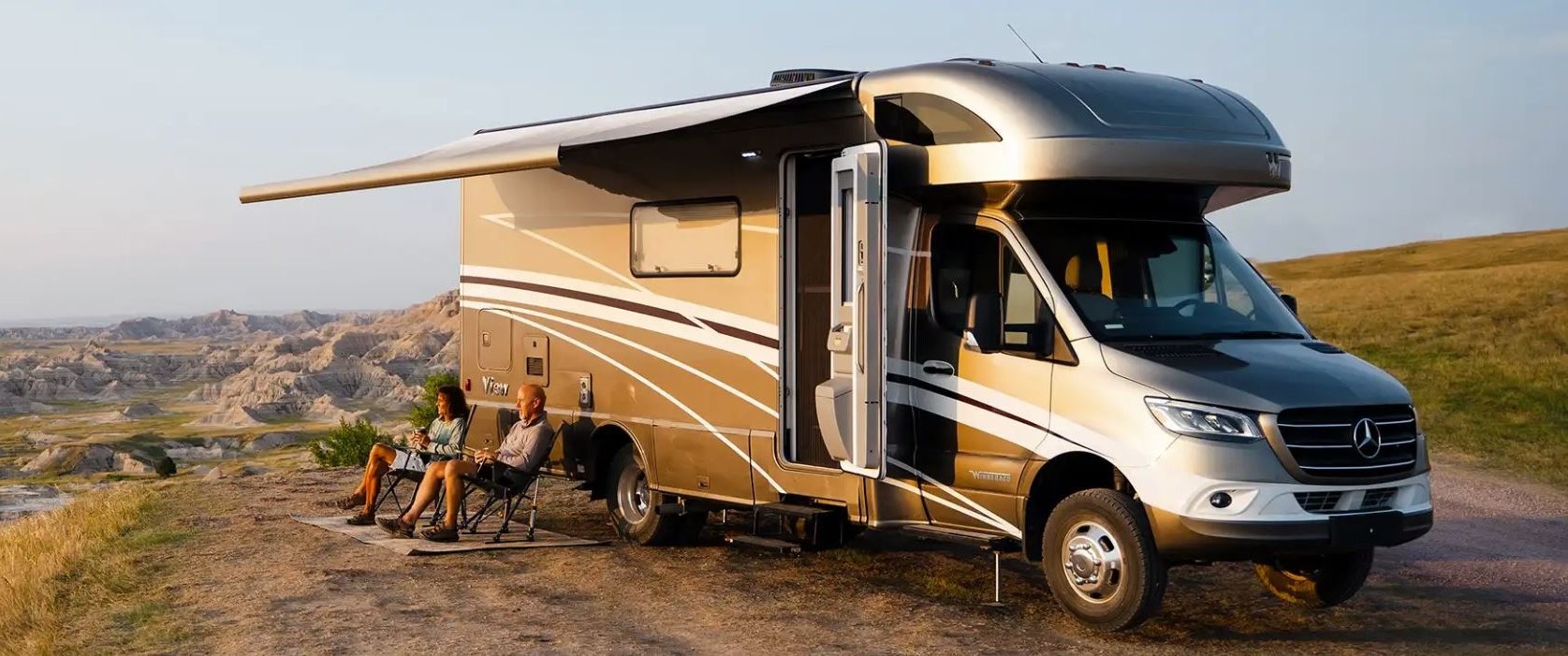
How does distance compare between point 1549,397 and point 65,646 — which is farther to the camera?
point 1549,397

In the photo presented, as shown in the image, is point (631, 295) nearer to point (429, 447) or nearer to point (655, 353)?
point (655, 353)

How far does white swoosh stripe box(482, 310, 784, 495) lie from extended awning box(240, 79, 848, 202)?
144 cm

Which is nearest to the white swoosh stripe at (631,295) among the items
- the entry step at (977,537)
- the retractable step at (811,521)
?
the retractable step at (811,521)

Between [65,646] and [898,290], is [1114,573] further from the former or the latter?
[65,646]

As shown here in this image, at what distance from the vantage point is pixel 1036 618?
30.5 ft

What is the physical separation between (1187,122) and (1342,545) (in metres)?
2.51

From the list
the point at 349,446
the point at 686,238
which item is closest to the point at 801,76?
the point at 686,238

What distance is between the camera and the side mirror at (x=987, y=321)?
9.08m

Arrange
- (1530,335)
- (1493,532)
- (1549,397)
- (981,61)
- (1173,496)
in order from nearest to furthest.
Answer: (1173,496) < (981,61) < (1493,532) < (1549,397) < (1530,335)

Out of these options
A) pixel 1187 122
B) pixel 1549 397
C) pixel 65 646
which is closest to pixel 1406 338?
pixel 1549 397

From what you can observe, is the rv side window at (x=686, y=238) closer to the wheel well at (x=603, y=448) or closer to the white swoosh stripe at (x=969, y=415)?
the wheel well at (x=603, y=448)

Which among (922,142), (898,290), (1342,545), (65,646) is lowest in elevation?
(65,646)

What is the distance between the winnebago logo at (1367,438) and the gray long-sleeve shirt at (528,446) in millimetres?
6035

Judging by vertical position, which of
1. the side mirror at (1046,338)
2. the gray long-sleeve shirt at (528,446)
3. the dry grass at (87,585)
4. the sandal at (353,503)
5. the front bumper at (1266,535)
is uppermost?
the side mirror at (1046,338)
